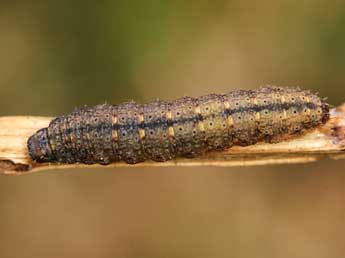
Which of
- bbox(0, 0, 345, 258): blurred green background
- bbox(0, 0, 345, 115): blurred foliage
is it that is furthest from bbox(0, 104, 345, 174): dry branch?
bbox(0, 0, 345, 115): blurred foliage

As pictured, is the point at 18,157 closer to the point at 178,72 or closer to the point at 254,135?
the point at 254,135

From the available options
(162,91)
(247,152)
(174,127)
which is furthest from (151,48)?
(247,152)

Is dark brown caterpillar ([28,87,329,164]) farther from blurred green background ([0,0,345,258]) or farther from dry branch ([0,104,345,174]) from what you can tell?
blurred green background ([0,0,345,258])

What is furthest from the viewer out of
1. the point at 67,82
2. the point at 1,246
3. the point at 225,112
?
the point at 67,82

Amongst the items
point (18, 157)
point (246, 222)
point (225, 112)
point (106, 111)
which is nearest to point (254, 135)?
point (225, 112)

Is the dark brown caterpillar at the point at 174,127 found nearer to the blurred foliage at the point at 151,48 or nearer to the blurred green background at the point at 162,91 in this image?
the blurred green background at the point at 162,91

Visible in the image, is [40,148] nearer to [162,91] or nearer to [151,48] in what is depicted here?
[151,48]
